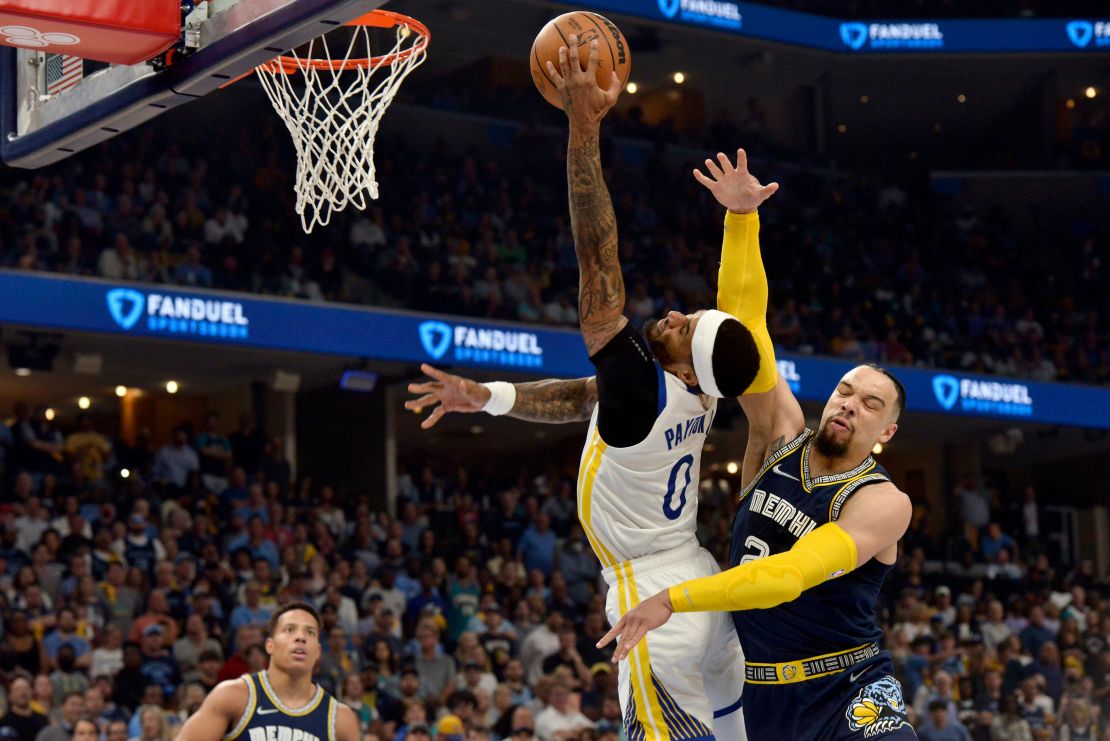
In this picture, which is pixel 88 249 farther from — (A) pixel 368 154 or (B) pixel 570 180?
(B) pixel 570 180

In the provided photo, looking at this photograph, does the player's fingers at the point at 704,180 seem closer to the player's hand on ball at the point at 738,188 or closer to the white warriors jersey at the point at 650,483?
the player's hand on ball at the point at 738,188

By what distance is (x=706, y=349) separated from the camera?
4809mm

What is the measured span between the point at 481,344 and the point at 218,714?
10852mm

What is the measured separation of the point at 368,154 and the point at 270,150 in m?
12.3

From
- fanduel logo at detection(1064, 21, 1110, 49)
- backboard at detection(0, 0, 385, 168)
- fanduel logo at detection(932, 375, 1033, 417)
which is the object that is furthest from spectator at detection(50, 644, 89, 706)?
fanduel logo at detection(1064, 21, 1110, 49)

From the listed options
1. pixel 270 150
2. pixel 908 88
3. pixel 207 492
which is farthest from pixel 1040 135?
pixel 207 492

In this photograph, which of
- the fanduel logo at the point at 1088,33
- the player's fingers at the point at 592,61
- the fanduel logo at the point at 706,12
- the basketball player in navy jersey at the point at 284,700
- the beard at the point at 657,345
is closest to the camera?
the player's fingers at the point at 592,61

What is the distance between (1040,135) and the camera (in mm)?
26891

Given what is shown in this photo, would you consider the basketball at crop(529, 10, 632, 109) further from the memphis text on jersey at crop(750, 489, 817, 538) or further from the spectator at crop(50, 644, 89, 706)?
the spectator at crop(50, 644, 89, 706)

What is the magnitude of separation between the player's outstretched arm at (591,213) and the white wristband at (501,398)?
621 millimetres

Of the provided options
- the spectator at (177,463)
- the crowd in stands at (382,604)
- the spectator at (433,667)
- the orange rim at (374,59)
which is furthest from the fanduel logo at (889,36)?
the orange rim at (374,59)

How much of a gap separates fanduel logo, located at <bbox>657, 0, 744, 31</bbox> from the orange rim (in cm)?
1474

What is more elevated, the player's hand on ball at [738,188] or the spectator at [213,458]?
the spectator at [213,458]

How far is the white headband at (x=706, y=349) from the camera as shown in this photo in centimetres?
481
